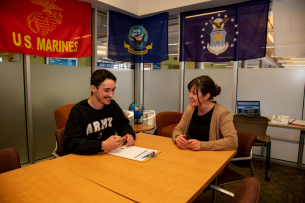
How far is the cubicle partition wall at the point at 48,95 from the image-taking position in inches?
133

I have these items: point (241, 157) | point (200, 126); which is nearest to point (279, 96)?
point (241, 157)

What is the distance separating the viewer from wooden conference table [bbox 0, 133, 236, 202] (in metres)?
1.05

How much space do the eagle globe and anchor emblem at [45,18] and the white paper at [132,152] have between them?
2592 millimetres

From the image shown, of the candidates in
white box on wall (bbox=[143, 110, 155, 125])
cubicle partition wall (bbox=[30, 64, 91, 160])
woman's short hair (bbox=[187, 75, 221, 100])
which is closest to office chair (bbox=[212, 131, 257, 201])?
woman's short hair (bbox=[187, 75, 221, 100])

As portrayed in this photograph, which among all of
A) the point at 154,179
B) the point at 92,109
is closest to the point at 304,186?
the point at 154,179

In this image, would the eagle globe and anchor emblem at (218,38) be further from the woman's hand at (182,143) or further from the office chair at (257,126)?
the woman's hand at (182,143)

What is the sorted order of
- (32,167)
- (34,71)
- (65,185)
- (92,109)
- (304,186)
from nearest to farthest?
(65,185)
(32,167)
(92,109)
(304,186)
(34,71)

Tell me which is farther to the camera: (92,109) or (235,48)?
(235,48)

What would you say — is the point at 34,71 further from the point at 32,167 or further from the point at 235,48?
the point at 235,48

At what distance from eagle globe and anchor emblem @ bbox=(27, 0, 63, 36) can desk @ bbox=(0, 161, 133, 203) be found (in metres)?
2.63

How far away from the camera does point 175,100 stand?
15.4 feet

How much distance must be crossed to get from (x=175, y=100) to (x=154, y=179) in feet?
11.7

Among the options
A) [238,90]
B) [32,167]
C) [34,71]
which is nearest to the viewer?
[32,167]

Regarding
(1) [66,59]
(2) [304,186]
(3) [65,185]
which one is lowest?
(2) [304,186]
